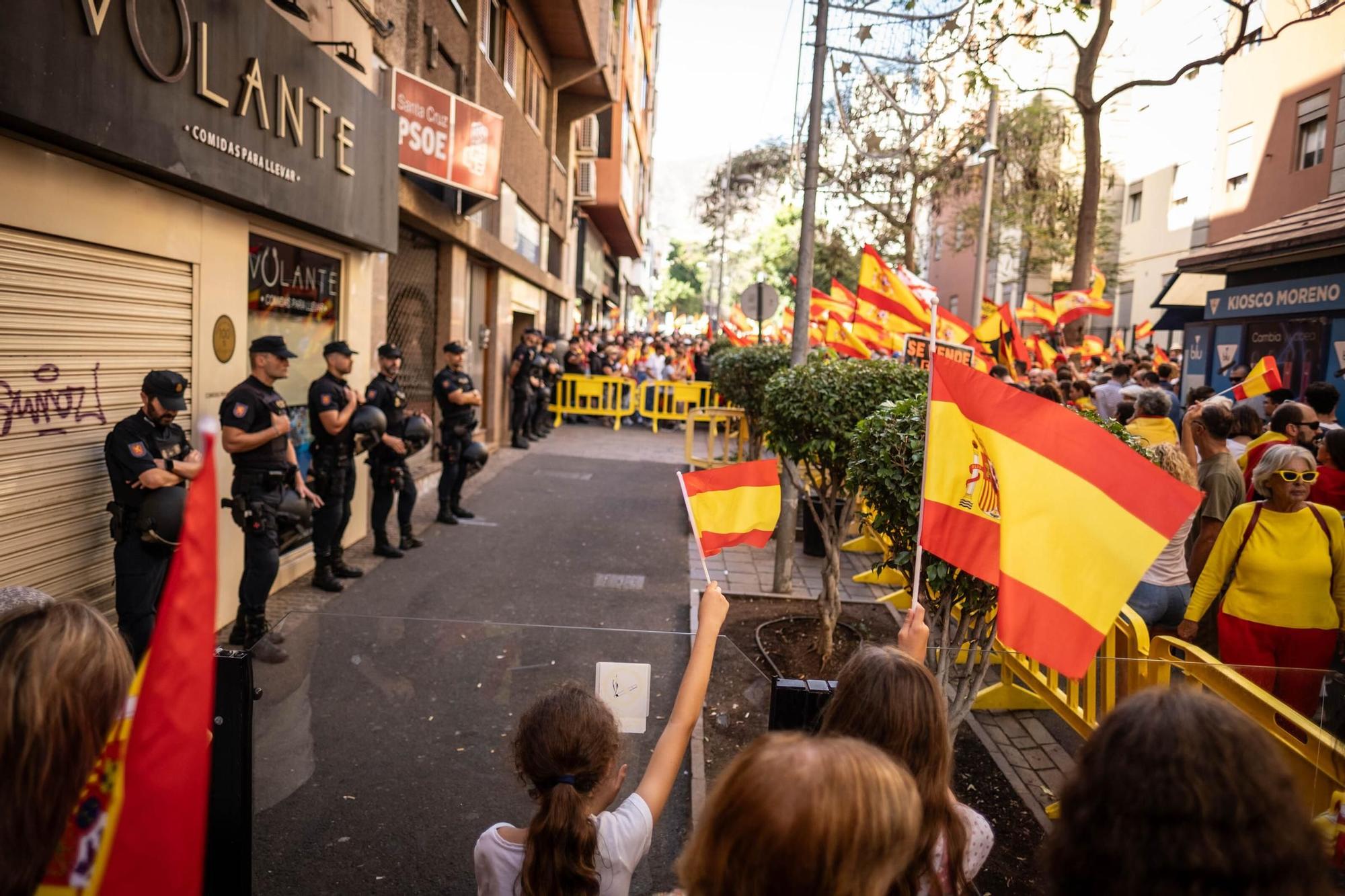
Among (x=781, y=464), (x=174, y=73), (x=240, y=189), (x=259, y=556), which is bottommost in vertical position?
(x=259, y=556)

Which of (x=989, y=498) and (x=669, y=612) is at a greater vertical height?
(x=989, y=498)

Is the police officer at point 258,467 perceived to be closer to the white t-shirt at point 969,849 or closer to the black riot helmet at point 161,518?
the black riot helmet at point 161,518

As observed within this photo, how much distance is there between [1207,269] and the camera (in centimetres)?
1319

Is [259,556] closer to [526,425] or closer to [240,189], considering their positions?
[240,189]

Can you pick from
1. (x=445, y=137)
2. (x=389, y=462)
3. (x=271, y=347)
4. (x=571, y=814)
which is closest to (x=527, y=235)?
(x=445, y=137)

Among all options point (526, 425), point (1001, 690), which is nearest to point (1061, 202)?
point (526, 425)

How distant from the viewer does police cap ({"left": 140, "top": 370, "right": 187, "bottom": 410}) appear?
205 inches

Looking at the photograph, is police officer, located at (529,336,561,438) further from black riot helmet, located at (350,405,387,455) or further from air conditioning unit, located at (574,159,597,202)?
black riot helmet, located at (350,405,387,455)

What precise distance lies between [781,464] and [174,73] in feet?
17.1

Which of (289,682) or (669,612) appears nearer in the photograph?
(289,682)

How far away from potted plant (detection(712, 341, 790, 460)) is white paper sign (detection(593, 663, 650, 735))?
318 inches

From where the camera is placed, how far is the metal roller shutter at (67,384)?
4.91 metres

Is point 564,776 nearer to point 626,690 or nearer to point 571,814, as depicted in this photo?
point 571,814

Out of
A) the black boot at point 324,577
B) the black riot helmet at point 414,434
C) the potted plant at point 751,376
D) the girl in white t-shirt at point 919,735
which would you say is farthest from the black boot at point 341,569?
the girl in white t-shirt at point 919,735
